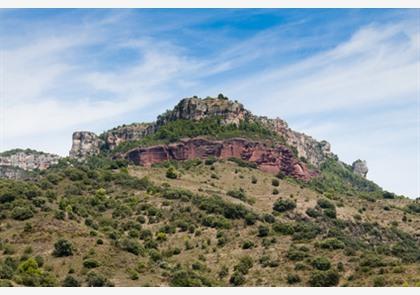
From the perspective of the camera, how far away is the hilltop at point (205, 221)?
230ft

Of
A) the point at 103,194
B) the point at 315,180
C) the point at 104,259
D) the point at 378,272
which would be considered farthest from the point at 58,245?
the point at 315,180

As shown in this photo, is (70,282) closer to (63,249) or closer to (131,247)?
(63,249)

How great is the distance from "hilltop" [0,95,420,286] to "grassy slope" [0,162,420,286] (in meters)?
0.23

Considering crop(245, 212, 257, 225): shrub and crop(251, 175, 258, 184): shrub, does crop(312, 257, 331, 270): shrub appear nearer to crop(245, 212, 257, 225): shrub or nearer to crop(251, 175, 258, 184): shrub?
crop(245, 212, 257, 225): shrub

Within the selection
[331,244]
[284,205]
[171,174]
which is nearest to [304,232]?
[331,244]

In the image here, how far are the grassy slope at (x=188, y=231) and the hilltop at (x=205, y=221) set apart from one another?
0.76ft

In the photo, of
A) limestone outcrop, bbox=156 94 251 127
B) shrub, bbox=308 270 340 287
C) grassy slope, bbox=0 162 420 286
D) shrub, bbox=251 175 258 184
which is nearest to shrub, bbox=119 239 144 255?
grassy slope, bbox=0 162 420 286

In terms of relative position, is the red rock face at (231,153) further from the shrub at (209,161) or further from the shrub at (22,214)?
the shrub at (22,214)

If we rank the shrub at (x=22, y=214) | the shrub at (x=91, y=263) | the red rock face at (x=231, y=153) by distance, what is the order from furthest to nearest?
the red rock face at (x=231, y=153) → the shrub at (x=22, y=214) → the shrub at (x=91, y=263)

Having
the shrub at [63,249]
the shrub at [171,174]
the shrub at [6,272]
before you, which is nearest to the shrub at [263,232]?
the shrub at [63,249]

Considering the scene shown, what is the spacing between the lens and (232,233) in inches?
3716

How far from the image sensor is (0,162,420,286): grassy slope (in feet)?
231

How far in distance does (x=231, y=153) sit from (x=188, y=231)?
211 ft

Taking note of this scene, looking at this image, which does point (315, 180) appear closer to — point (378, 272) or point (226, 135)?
point (226, 135)
